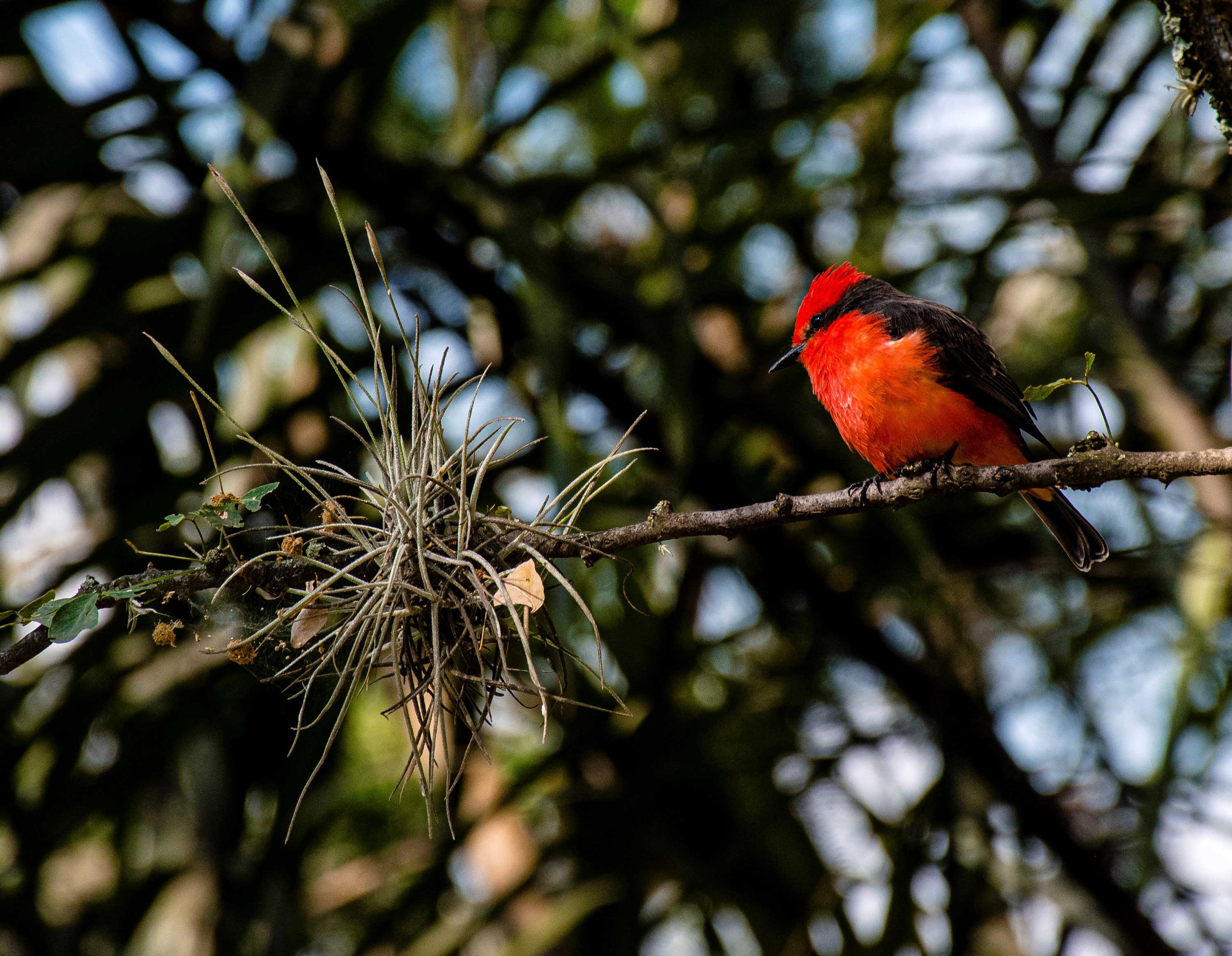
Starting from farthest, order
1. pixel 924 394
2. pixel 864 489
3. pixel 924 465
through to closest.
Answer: pixel 924 394, pixel 924 465, pixel 864 489

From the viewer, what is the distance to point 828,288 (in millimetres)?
3658

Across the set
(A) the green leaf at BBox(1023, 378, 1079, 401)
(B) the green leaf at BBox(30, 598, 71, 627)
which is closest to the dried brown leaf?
(B) the green leaf at BBox(30, 598, 71, 627)

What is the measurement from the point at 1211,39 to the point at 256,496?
66.3 inches

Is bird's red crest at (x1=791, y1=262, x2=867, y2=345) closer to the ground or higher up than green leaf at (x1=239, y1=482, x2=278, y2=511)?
closer to the ground

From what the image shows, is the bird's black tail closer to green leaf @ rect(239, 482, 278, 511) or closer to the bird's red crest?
the bird's red crest

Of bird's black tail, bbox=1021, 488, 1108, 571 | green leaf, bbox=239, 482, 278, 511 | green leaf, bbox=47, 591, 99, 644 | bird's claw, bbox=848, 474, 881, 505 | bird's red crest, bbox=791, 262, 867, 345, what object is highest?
green leaf, bbox=47, 591, 99, 644

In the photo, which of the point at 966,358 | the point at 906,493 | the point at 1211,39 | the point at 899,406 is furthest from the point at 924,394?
the point at 1211,39

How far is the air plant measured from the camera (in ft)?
5.88

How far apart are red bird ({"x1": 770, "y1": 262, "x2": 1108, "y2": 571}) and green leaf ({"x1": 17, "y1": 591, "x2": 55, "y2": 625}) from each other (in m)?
2.19

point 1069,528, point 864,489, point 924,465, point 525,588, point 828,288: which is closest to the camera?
point 525,588

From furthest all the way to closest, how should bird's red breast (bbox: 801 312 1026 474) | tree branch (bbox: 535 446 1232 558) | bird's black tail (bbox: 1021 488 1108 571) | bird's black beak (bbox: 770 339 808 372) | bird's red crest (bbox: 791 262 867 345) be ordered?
bird's black beak (bbox: 770 339 808 372) → bird's red crest (bbox: 791 262 867 345) → bird's black tail (bbox: 1021 488 1108 571) → bird's red breast (bbox: 801 312 1026 474) → tree branch (bbox: 535 446 1232 558)

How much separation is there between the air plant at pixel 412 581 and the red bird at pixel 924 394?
1.35 m

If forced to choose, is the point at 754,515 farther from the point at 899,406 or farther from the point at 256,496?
the point at 899,406

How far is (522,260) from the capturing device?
3531mm
